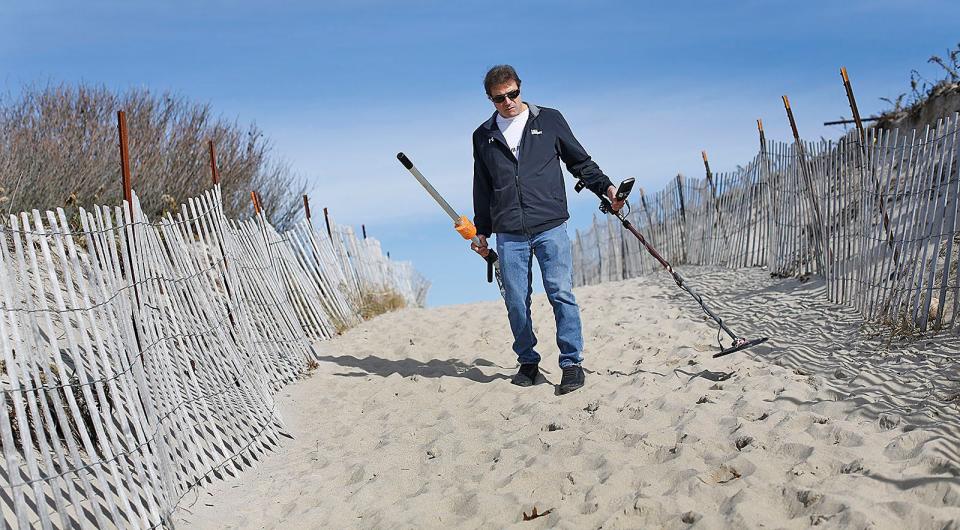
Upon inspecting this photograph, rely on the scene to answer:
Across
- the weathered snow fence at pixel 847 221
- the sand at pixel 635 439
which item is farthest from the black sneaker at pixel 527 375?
the weathered snow fence at pixel 847 221

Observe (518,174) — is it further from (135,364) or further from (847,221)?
(847,221)

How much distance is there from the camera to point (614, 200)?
194 inches

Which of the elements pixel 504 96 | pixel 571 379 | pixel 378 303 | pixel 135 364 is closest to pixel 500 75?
pixel 504 96

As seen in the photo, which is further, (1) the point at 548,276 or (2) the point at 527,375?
(2) the point at 527,375

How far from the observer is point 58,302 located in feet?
11.5

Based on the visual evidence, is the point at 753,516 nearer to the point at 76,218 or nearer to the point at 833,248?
the point at 833,248

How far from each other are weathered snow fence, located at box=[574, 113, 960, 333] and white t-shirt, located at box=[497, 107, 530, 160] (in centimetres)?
227

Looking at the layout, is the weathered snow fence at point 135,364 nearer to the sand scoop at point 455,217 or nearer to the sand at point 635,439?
the sand at point 635,439

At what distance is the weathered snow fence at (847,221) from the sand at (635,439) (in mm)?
341

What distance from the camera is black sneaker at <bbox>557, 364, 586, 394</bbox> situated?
5074 mm

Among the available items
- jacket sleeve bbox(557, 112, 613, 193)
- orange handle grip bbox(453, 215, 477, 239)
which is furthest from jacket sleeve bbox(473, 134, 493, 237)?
jacket sleeve bbox(557, 112, 613, 193)

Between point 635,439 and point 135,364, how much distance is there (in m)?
2.10

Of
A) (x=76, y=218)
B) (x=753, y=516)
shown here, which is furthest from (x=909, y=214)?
(x=76, y=218)

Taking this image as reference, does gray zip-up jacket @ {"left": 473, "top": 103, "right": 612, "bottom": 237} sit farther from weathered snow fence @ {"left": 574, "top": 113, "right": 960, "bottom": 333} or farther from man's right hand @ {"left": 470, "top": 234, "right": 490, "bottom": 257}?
weathered snow fence @ {"left": 574, "top": 113, "right": 960, "bottom": 333}
